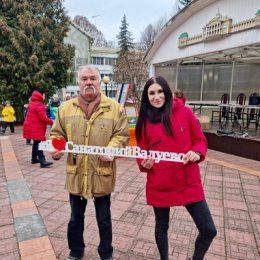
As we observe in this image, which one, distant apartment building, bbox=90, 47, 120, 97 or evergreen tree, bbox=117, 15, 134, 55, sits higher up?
evergreen tree, bbox=117, 15, 134, 55

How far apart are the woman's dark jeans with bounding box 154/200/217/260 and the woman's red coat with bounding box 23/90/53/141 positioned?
14.8 ft

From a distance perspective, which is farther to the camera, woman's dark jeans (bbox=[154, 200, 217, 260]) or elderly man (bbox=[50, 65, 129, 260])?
elderly man (bbox=[50, 65, 129, 260])

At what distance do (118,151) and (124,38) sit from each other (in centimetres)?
4625

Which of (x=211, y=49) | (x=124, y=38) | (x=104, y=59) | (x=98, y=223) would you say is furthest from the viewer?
(x=124, y=38)

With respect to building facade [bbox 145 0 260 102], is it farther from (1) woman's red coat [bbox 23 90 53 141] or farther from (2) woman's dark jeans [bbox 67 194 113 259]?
(2) woman's dark jeans [bbox 67 194 113 259]

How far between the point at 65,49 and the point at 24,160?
444 inches

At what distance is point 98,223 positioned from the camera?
2459 millimetres

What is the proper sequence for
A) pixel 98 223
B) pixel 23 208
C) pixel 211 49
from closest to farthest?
pixel 98 223, pixel 23 208, pixel 211 49

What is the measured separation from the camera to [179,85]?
41.9ft

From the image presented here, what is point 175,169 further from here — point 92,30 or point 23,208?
point 92,30

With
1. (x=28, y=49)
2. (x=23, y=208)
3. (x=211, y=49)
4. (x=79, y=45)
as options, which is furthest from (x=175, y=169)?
(x=79, y=45)

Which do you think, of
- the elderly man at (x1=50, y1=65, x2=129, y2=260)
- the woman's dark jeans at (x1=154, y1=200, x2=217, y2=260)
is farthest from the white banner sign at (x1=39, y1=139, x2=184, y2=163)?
the woman's dark jeans at (x1=154, y1=200, x2=217, y2=260)

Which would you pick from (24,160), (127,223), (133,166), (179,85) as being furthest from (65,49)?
(127,223)

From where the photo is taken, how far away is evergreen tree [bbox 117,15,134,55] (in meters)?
45.7
